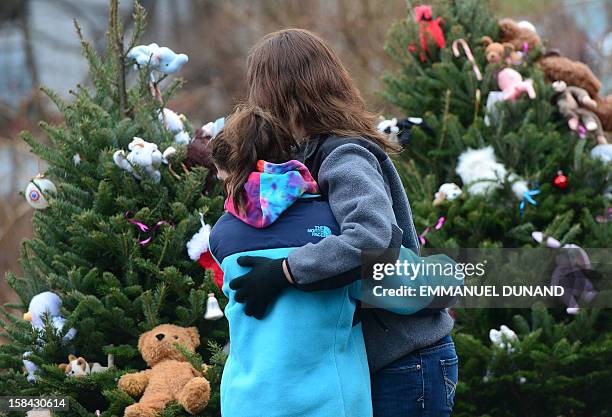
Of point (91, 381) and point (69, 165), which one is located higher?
point (69, 165)

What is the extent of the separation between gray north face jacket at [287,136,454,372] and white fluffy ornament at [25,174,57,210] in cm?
151

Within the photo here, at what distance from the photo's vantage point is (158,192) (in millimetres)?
3416

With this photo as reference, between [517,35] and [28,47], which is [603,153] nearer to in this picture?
[517,35]

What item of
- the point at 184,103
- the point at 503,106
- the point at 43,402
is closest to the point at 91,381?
the point at 43,402

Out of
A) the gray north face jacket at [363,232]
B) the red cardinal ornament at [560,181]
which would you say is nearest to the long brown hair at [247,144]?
the gray north face jacket at [363,232]

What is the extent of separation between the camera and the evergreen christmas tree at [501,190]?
371 cm

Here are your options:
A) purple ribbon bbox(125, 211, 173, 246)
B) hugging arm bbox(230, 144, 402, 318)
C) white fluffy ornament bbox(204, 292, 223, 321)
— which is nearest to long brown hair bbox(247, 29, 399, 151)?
hugging arm bbox(230, 144, 402, 318)

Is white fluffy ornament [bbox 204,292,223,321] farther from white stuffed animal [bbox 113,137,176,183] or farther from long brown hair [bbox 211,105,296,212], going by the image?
long brown hair [bbox 211,105,296,212]

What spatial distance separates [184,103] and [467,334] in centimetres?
734

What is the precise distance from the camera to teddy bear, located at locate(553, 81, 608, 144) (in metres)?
4.31

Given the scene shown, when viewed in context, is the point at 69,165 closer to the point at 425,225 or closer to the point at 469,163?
the point at 425,225

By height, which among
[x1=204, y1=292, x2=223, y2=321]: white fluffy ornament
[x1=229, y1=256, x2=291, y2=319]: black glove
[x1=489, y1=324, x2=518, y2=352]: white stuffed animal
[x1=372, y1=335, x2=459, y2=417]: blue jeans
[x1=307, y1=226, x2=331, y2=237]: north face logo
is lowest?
[x1=489, y1=324, x2=518, y2=352]: white stuffed animal

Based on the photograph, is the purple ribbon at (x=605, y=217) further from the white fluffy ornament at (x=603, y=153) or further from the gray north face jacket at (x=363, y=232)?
the gray north face jacket at (x=363, y=232)

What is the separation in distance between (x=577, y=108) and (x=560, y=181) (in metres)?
0.48
